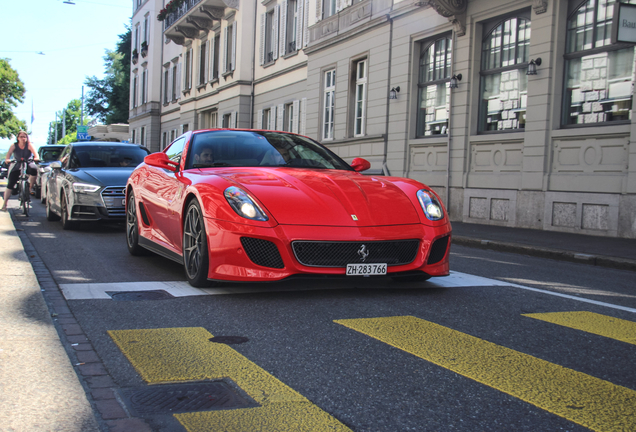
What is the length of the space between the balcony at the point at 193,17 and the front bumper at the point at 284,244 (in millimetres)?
29271

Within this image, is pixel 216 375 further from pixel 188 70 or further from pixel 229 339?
pixel 188 70

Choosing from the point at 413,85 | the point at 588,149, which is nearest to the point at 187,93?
the point at 413,85

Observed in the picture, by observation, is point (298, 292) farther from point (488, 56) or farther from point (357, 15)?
point (357, 15)

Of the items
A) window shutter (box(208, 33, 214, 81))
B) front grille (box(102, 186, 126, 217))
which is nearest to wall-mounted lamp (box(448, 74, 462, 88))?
front grille (box(102, 186, 126, 217))

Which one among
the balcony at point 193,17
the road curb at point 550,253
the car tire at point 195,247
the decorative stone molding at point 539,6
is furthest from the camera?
the balcony at point 193,17

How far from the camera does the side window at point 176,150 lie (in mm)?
6806

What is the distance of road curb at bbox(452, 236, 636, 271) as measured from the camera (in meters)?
8.95

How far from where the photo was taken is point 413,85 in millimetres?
19031

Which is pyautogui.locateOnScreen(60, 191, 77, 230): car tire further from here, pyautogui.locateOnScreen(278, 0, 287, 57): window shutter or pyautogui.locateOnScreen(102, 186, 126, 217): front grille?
pyautogui.locateOnScreen(278, 0, 287, 57): window shutter

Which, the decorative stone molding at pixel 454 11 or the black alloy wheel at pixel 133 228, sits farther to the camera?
the decorative stone molding at pixel 454 11

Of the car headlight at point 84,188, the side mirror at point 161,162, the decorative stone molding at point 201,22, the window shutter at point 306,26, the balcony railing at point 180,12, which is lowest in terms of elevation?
the car headlight at point 84,188

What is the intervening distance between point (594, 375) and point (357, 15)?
19819 mm

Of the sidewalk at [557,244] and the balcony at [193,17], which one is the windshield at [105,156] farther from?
the balcony at [193,17]

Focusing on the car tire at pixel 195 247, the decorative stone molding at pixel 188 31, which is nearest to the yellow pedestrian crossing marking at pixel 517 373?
the car tire at pixel 195 247
